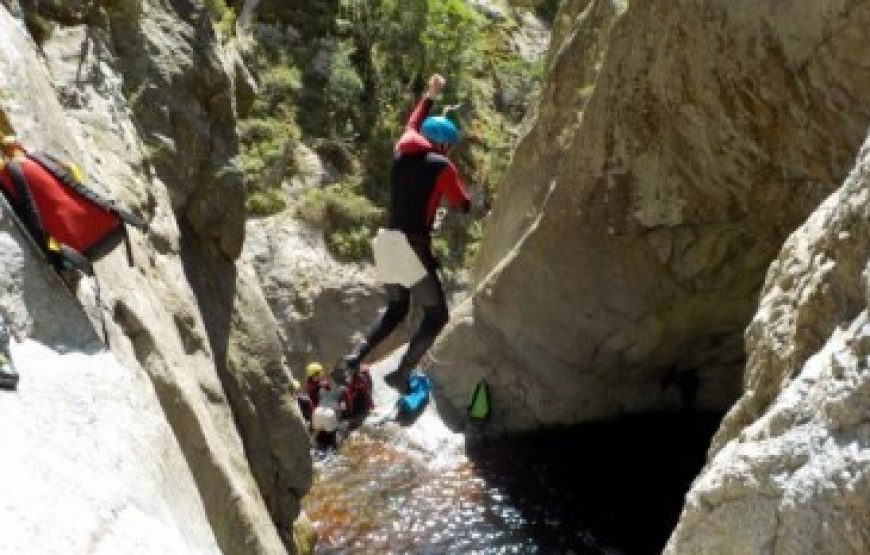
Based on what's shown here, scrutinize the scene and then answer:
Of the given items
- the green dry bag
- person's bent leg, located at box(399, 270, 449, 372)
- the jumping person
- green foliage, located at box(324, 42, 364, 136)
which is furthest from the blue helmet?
green foliage, located at box(324, 42, 364, 136)

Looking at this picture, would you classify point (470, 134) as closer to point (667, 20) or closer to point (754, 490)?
point (667, 20)

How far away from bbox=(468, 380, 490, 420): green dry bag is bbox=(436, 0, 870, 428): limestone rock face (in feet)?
0.84

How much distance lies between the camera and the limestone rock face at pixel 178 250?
6.55 meters

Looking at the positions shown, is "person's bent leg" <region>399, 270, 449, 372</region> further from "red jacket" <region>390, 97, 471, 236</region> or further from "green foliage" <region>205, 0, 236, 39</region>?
Answer: "green foliage" <region>205, 0, 236, 39</region>

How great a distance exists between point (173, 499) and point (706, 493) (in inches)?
109

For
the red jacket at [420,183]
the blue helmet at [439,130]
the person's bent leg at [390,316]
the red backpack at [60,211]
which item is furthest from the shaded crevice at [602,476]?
the red backpack at [60,211]

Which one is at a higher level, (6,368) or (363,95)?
(6,368)

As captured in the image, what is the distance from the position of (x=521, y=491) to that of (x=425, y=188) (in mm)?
4926

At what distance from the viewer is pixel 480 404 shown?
15.5 m

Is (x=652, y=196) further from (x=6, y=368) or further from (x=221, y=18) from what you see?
(x=6, y=368)

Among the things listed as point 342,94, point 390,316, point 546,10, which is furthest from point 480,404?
point 546,10

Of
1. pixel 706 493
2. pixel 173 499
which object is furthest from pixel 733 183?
pixel 173 499

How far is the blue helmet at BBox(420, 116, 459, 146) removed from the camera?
10.9 metres

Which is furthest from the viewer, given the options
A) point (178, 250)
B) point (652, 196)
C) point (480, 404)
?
point (480, 404)
